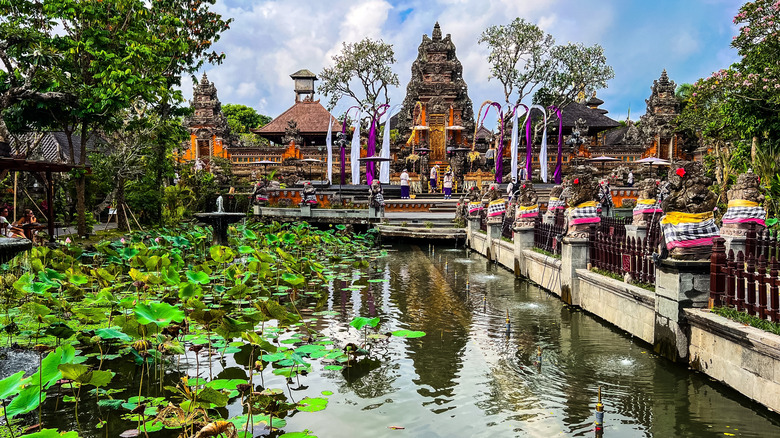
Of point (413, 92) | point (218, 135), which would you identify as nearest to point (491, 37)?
point (413, 92)

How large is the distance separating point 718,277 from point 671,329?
79 centimetres

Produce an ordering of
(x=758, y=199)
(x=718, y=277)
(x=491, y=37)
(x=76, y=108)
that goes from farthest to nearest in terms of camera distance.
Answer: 1. (x=491, y=37)
2. (x=76, y=108)
3. (x=758, y=199)
4. (x=718, y=277)

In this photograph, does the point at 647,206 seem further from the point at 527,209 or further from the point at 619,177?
the point at 619,177

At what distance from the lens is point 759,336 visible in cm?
471

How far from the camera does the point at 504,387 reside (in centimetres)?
554

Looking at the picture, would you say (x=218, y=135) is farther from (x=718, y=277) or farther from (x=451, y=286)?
(x=718, y=277)

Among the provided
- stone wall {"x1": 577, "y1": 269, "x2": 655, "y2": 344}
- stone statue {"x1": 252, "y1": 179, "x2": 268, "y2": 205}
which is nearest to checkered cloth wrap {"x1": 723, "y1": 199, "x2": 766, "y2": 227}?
stone wall {"x1": 577, "y1": 269, "x2": 655, "y2": 344}

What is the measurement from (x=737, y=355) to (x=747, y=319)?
1.21 ft

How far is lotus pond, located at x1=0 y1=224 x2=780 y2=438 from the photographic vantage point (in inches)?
173

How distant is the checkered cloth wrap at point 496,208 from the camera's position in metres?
15.9

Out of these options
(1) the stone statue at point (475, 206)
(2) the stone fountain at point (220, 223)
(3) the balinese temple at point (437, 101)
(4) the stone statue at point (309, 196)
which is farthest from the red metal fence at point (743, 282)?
(3) the balinese temple at point (437, 101)

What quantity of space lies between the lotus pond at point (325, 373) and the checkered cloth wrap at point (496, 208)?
6.83 metres

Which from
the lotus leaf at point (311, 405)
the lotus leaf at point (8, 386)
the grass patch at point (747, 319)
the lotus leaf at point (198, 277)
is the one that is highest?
the lotus leaf at point (198, 277)

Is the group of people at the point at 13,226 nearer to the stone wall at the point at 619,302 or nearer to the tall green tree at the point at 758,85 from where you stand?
the stone wall at the point at 619,302
